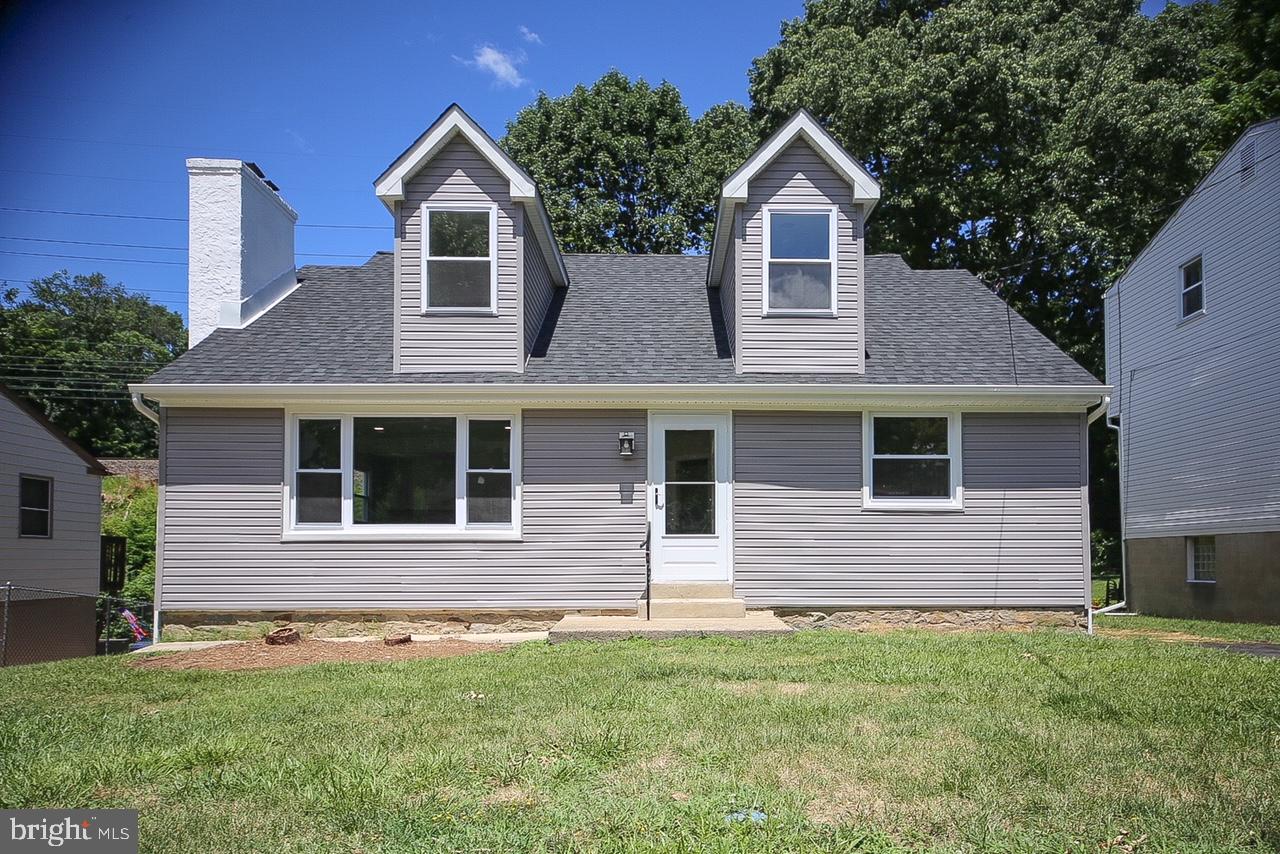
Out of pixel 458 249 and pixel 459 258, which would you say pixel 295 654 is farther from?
pixel 458 249

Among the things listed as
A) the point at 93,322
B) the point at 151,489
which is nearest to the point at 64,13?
the point at 151,489

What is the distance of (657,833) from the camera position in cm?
370

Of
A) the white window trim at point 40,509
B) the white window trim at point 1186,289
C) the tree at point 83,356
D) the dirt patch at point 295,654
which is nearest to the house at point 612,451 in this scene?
the dirt patch at point 295,654

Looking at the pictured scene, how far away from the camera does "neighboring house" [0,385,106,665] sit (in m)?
17.0

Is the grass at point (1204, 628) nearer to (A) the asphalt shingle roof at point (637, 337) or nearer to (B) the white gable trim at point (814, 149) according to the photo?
(A) the asphalt shingle roof at point (637, 337)

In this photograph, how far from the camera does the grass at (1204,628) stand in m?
11.4

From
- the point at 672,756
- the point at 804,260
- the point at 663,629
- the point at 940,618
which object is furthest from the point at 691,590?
the point at 672,756

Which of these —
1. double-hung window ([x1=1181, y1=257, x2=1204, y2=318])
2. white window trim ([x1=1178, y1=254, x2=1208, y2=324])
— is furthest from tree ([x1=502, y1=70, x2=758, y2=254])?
double-hung window ([x1=1181, y1=257, x2=1204, y2=318])

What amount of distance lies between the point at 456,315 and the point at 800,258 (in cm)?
457

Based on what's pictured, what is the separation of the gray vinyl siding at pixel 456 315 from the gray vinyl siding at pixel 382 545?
3.74 ft

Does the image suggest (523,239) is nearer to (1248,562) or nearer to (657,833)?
(657,833)

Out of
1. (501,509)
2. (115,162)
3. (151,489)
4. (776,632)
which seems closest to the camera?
(115,162)

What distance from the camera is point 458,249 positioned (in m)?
12.0

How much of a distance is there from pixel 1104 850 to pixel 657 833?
1728 millimetres
